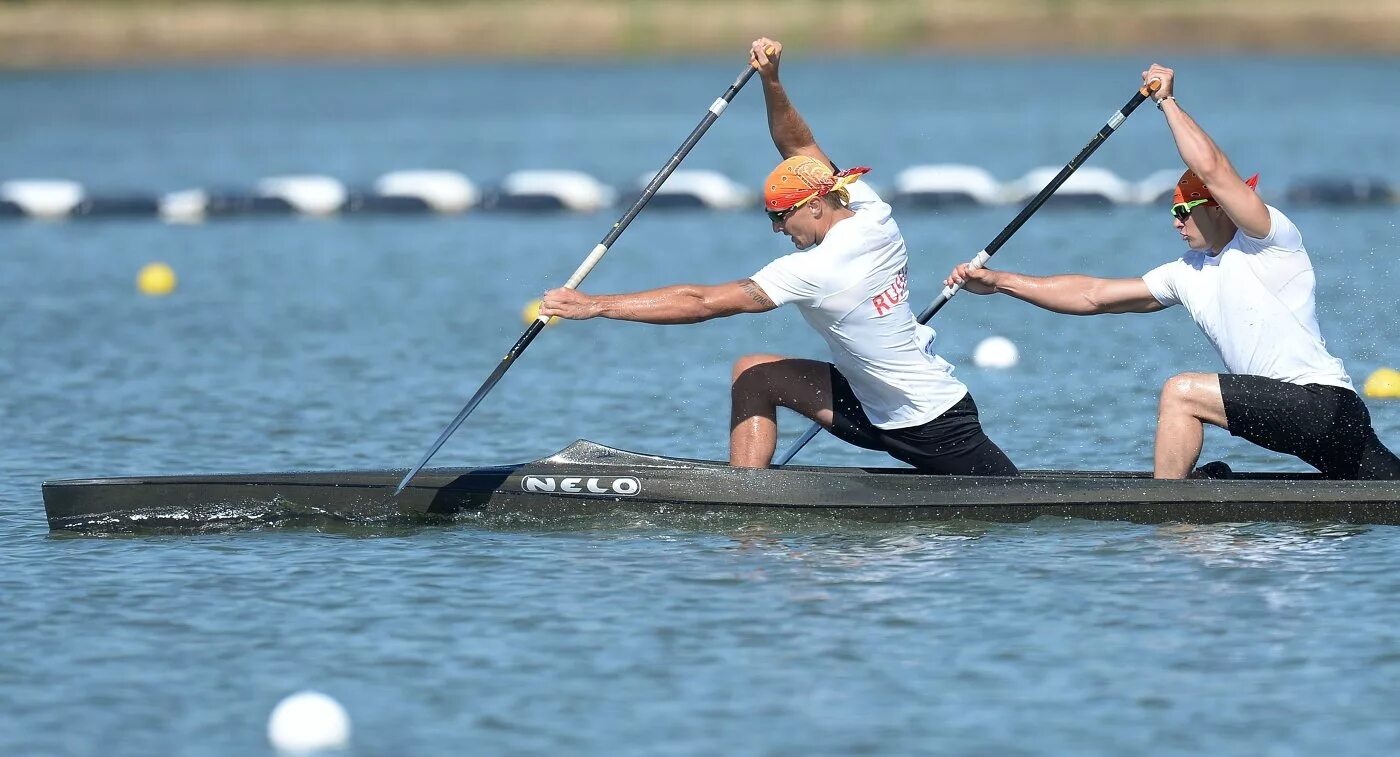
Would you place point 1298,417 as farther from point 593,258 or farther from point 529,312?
Answer: point 529,312

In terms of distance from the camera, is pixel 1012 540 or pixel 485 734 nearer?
pixel 485 734

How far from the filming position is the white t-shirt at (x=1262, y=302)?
8.87 metres

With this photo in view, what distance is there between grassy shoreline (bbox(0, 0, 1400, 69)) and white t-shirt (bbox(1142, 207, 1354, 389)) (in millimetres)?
49885

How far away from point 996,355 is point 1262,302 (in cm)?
622

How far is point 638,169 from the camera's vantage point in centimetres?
3288

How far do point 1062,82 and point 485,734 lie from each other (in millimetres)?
47866

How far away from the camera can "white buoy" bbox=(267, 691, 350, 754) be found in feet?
21.9

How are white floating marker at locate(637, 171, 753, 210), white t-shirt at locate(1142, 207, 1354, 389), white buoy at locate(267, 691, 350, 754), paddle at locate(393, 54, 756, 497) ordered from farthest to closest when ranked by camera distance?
white floating marker at locate(637, 171, 753, 210) < paddle at locate(393, 54, 756, 497) < white t-shirt at locate(1142, 207, 1354, 389) < white buoy at locate(267, 691, 350, 754)

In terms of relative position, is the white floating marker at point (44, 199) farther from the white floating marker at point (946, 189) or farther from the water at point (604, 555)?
the white floating marker at point (946, 189)

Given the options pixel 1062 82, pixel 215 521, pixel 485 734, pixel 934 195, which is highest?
pixel 1062 82

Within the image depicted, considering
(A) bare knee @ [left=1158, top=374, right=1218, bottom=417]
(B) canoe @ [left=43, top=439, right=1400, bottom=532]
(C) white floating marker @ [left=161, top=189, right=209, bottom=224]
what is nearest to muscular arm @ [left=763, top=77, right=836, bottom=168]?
(B) canoe @ [left=43, top=439, right=1400, bottom=532]

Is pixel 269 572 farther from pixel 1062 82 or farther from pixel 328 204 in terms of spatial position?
pixel 1062 82

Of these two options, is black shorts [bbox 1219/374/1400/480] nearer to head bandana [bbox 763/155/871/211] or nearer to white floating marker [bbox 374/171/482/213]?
head bandana [bbox 763/155/871/211]

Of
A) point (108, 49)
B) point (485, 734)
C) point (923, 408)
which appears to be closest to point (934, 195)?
point (923, 408)
